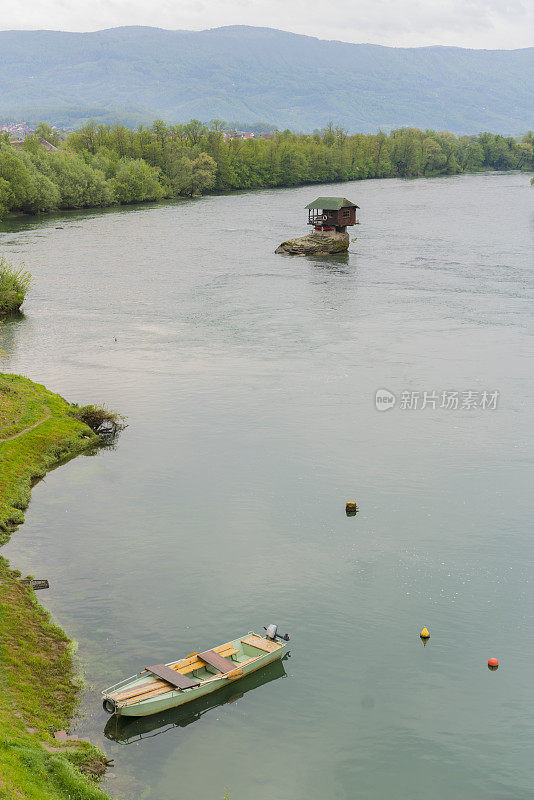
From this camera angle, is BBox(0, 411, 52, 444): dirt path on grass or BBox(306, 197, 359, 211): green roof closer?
BBox(0, 411, 52, 444): dirt path on grass

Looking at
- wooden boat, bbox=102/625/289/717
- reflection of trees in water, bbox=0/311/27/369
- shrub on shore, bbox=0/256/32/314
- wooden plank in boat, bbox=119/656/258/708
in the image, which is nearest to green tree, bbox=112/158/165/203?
shrub on shore, bbox=0/256/32/314

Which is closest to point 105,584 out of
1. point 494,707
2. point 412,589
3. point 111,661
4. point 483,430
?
point 111,661

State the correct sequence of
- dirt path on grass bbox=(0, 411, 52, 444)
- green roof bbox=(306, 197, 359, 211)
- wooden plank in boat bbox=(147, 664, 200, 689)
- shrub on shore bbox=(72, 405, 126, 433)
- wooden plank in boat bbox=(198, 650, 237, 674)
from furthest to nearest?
green roof bbox=(306, 197, 359, 211) < shrub on shore bbox=(72, 405, 126, 433) < dirt path on grass bbox=(0, 411, 52, 444) < wooden plank in boat bbox=(198, 650, 237, 674) < wooden plank in boat bbox=(147, 664, 200, 689)

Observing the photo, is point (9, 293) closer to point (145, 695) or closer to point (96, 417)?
point (96, 417)

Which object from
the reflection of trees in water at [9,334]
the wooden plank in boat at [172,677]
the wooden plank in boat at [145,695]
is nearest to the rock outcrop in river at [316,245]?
the reflection of trees in water at [9,334]

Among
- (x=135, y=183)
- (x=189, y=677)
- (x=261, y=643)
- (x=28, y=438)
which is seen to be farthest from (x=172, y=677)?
(x=135, y=183)

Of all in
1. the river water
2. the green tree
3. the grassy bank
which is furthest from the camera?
the green tree

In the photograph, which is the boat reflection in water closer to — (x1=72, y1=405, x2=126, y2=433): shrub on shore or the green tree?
(x1=72, y1=405, x2=126, y2=433): shrub on shore
